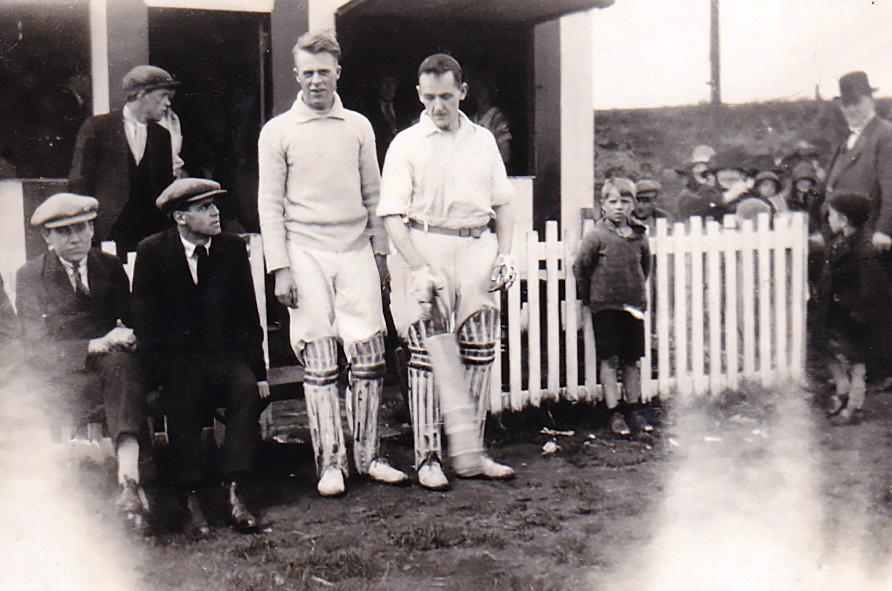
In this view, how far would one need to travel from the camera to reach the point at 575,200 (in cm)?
816

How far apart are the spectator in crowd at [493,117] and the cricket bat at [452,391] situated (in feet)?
12.7

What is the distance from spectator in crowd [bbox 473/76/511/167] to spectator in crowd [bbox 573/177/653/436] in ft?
8.23

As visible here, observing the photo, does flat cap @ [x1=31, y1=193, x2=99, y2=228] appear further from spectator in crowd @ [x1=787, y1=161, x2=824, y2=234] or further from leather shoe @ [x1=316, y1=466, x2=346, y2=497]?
spectator in crowd @ [x1=787, y1=161, x2=824, y2=234]

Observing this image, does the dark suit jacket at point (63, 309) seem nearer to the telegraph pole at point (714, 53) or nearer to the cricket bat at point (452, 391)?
the cricket bat at point (452, 391)

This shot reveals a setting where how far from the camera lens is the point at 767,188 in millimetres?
7629

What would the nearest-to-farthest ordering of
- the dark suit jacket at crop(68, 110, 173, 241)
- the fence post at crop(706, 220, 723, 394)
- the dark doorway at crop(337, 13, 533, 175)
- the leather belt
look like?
the leather belt, the dark suit jacket at crop(68, 110, 173, 241), the fence post at crop(706, 220, 723, 394), the dark doorway at crop(337, 13, 533, 175)

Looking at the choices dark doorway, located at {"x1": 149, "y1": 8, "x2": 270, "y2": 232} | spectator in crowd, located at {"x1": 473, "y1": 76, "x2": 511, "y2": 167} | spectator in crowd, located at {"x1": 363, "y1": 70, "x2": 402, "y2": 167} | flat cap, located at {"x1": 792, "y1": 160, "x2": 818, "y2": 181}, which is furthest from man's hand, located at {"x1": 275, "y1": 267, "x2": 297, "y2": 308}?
flat cap, located at {"x1": 792, "y1": 160, "x2": 818, "y2": 181}

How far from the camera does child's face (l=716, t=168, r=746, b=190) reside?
7.61 metres

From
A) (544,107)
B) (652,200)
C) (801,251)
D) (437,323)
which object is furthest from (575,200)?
(437,323)

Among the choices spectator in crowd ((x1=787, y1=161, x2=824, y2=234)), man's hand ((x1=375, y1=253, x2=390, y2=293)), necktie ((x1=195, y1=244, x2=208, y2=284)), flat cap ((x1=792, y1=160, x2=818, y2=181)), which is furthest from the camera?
flat cap ((x1=792, y1=160, x2=818, y2=181))

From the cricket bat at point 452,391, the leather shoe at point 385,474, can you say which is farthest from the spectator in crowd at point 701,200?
the leather shoe at point 385,474

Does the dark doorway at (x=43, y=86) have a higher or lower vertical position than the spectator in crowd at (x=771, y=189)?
higher

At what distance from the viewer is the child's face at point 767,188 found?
7.55 meters

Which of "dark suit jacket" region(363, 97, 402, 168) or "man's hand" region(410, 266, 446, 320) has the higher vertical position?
"dark suit jacket" region(363, 97, 402, 168)
